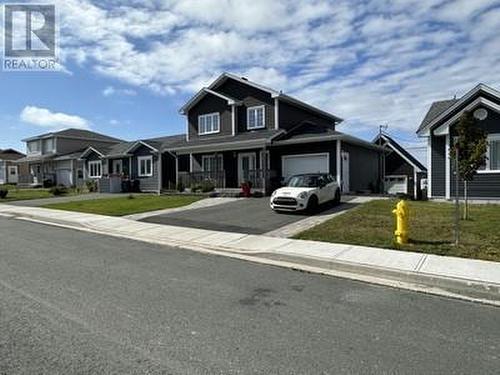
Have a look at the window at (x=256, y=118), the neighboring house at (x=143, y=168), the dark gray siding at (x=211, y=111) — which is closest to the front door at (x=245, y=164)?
the window at (x=256, y=118)

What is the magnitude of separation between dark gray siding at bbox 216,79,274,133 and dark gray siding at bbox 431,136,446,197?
34.7 ft

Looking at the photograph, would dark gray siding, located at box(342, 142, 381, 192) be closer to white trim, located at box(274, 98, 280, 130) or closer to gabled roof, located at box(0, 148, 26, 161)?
white trim, located at box(274, 98, 280, 130)

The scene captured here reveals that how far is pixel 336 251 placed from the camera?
387 inches

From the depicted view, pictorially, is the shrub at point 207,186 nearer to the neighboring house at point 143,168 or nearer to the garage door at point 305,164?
the neighboring house at point 143,168

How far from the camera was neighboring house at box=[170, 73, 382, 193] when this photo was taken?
25.1 meters

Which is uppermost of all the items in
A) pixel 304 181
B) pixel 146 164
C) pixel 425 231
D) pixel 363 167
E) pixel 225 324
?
pixel 146 164

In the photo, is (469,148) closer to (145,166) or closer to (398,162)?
(398,162)

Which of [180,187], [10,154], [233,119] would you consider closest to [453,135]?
[233,119]

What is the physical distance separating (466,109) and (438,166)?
284 cm

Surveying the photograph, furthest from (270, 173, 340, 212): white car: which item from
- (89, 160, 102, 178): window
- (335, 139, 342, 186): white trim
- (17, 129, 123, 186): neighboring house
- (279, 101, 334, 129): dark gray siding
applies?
(17, 129, 123, 186): neighboring house

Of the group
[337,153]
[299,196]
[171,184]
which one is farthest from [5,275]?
[171,184]

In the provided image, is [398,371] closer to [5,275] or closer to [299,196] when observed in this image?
[5,275]

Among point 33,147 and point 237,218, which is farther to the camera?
point 33,147

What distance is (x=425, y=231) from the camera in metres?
11.8
